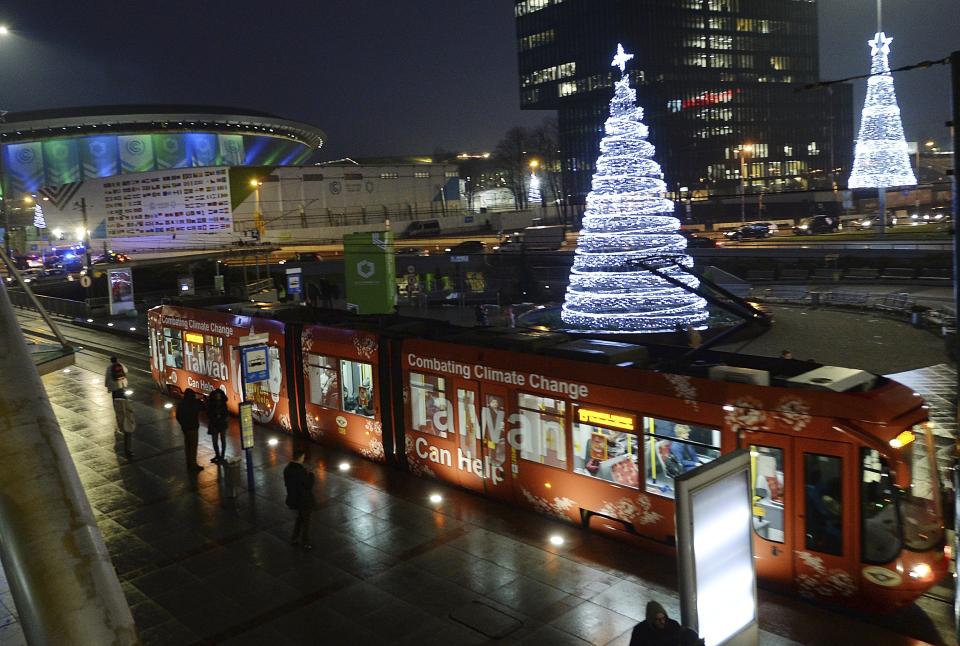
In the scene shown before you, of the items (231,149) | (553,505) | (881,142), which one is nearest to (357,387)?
(553,505)

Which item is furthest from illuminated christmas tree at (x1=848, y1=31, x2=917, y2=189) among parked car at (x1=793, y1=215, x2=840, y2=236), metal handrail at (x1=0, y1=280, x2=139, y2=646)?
metal handrail at (x1=0, y1=280, x2=139, y2=646)

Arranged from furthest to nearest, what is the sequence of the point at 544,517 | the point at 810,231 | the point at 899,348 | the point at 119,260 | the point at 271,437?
1. the point at 810,231
2. the point at 119,260
3. the point at 899,348
4. the point at 271,437
5. the point at 544,517

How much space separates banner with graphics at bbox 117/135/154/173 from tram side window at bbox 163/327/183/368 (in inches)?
3000

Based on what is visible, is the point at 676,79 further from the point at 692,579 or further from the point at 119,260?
the point at 692,579

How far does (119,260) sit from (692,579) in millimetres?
51417

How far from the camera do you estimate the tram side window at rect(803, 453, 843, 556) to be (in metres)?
8.49

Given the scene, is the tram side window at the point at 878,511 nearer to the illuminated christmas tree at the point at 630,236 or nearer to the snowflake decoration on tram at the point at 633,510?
the snowflake decoration on tram at the point at 633,510

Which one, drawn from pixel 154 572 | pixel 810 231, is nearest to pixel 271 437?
pixel 154 572

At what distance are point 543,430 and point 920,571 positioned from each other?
4.75 m

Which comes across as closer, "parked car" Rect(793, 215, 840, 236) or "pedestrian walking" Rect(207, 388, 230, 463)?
"pedestrian walking" Rect(207, 388, 230, 463)

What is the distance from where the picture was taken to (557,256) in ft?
156

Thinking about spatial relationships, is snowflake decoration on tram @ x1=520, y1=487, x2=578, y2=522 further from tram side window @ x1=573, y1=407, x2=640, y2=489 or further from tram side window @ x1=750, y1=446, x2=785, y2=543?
tram side window @ x1=750, y1=446, x2=785, y2=543

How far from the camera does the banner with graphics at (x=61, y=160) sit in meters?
86.7

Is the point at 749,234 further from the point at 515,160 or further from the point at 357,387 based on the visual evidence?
the point at 515,160
